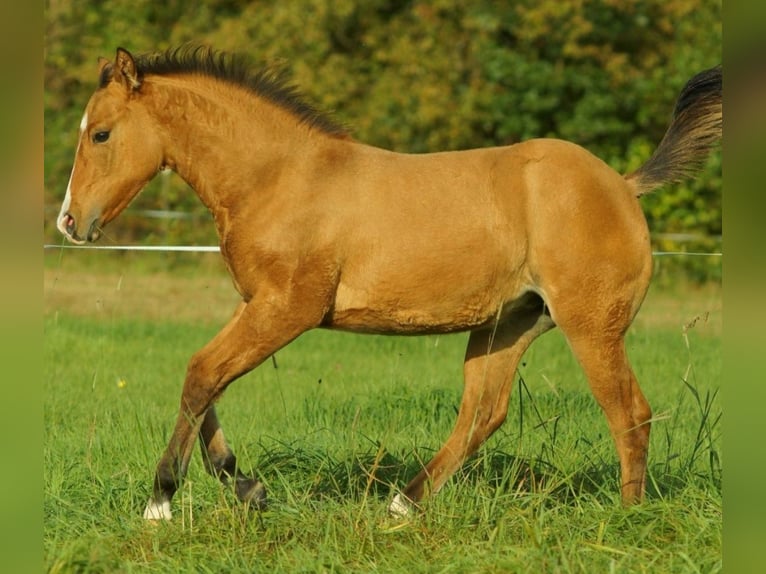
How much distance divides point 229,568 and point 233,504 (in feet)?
2.11

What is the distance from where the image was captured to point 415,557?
182 inches

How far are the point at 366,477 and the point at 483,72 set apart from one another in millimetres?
14917

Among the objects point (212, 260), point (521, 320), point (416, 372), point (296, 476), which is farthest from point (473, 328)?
point (212, 260)

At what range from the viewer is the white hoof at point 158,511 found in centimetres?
511

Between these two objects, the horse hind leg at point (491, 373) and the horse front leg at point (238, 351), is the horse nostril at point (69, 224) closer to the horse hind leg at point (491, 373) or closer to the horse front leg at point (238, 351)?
the horse front leg at point (238, 351)

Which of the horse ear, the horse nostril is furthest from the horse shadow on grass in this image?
the horse ear

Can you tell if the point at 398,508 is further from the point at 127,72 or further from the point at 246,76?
the point at 127,72

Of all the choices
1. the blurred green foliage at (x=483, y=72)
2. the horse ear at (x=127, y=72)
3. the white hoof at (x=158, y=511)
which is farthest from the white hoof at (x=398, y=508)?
the blurred green foliage at (x=483, y=72)

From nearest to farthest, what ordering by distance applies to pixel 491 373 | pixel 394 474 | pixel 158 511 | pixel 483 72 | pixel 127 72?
pixel 158 511
pixel 127 72
pixel 491 373
pixel 394 474
pixel 483 72

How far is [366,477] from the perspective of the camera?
19.7ft

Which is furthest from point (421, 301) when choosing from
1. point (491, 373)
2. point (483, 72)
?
point (483, 72)

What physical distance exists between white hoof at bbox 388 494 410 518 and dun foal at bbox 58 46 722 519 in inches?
2.5

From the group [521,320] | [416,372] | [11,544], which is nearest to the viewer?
[11,544]

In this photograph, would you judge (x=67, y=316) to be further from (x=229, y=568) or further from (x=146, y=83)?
(x=229, y=568)
